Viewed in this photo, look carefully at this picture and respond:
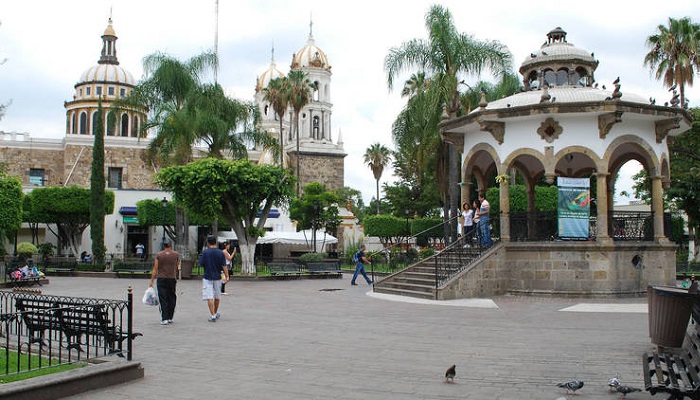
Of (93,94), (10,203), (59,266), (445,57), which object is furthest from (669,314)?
(93,94)

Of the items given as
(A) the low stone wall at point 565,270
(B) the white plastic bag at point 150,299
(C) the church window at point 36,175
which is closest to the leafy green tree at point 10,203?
(B) the white plastic bag at point 150,299

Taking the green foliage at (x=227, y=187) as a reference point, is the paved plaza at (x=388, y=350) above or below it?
below

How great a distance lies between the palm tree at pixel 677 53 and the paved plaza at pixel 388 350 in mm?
21149

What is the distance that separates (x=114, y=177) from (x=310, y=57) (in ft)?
79.4

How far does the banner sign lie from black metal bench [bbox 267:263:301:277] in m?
12.7

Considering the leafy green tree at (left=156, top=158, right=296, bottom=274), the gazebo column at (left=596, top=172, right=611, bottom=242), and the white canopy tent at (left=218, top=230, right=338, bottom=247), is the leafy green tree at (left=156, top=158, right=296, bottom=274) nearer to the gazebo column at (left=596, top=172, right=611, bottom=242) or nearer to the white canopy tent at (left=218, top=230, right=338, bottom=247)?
the white canopy tent at (left=218, top=230, right=338, bottom=247)

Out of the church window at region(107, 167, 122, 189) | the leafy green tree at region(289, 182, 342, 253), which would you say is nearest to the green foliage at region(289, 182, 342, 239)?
the leafy green tree at region(289, 182, 342, 253)

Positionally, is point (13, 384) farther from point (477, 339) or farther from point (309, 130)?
point (309, 130)

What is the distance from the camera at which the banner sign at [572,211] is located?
1731 centimetres

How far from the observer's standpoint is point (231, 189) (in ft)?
82.6

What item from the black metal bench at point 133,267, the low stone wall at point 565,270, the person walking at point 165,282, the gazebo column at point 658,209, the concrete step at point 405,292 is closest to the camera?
the person walking at point 165,282

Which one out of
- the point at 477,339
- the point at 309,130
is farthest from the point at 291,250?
the point at 477,339

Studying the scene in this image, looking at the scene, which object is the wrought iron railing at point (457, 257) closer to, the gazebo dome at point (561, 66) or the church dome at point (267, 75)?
the gazebo dome at point (561, 66)

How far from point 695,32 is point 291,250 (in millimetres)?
30666
